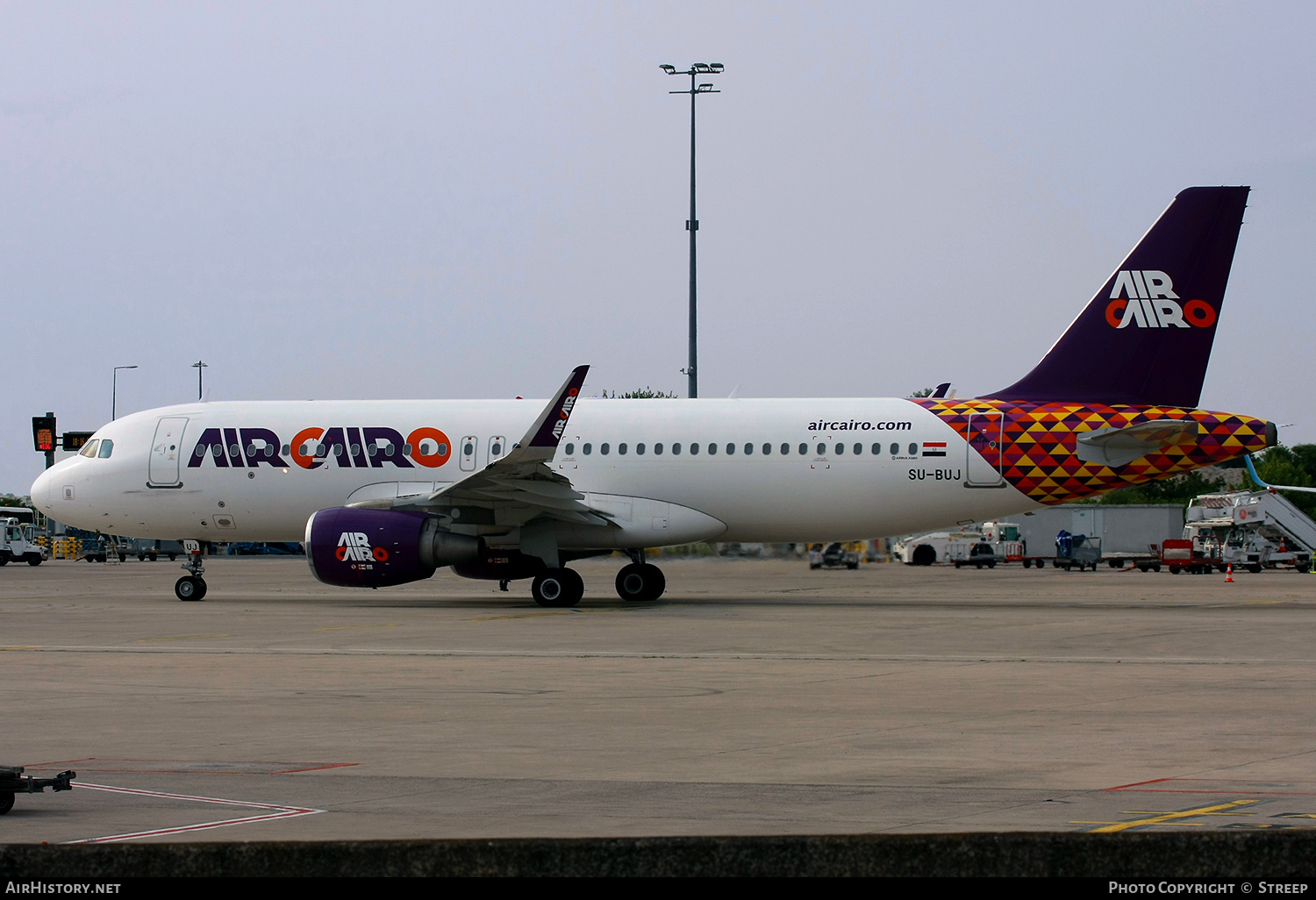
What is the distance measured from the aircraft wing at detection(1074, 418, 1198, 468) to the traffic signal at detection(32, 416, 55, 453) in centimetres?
4774

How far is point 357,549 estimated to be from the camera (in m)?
23.9

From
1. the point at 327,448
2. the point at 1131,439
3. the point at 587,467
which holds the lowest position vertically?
the point at 587,467

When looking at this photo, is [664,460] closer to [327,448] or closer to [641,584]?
[641,584]

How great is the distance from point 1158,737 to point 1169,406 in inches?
651

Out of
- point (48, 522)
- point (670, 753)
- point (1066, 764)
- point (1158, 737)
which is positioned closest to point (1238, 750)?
point (1158, 737)

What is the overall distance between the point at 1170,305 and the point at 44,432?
49.2m

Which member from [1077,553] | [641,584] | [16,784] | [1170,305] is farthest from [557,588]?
[1077,553]

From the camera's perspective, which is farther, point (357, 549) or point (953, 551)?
point (953, 551)

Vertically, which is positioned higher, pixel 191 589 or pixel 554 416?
pixel 554 416

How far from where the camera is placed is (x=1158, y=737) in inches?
377

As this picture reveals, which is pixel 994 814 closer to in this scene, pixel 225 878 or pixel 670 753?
pixel 670 753

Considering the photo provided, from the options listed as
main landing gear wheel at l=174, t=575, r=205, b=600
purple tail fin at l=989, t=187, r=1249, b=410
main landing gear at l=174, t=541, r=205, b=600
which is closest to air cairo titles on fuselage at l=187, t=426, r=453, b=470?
main landing gear at l=174, t=541, r=205, b=600

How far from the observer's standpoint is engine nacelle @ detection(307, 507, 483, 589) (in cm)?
2384

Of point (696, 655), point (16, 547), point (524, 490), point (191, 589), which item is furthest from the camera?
point (16, 547)
